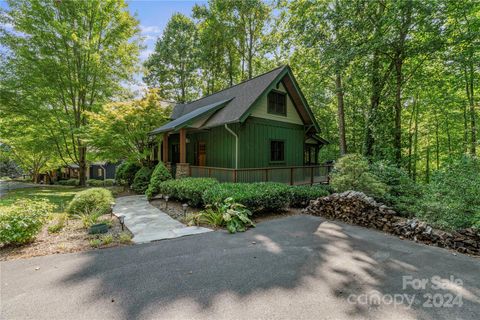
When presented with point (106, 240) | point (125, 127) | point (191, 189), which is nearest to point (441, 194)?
point (191, 189)

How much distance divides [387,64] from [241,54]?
13975 mm

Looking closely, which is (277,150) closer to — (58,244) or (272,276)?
(272,276)

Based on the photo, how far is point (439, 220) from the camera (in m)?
5.14

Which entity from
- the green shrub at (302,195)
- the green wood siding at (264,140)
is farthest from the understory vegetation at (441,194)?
the green wood siding at (264,140)

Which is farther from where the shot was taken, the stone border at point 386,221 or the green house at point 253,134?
the green house at point 253,134

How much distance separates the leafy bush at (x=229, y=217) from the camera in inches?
223

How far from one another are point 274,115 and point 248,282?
30.9 feet

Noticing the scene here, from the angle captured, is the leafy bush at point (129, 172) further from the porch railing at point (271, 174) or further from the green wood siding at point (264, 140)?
the green wood siding at point (264, 140)

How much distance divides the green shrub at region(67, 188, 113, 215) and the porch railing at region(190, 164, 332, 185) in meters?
4.07

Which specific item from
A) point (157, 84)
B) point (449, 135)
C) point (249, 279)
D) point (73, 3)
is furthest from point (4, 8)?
point (449, 135)

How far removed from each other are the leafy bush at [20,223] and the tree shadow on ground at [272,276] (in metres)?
1.74

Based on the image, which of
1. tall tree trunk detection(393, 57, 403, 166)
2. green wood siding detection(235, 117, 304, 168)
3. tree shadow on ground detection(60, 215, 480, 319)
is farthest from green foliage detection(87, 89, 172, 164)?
tall tree trunk detection(393, 57, 403, 166)

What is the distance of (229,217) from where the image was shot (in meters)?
5.78

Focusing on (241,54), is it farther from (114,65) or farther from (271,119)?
(271,119)
